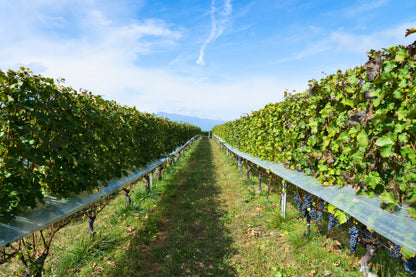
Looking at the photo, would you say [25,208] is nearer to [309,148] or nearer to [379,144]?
[379,144]

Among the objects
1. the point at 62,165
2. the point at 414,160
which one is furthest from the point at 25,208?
the point at 414,160

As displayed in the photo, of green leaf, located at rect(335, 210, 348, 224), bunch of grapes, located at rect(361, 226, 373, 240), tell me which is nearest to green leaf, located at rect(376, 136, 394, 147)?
green leaf, located at rect(335, 210, 348, 224)

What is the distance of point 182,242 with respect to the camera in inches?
198

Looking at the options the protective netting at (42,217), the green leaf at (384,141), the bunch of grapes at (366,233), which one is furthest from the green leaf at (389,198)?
the protective netting at (42,217)

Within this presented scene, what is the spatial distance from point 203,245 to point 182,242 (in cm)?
51

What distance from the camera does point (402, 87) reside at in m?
2.36

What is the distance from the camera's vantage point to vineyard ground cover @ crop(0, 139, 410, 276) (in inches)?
155

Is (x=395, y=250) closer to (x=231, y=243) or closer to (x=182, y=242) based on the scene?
(x=231, y=243)

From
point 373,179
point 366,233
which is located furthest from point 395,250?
point 373,179

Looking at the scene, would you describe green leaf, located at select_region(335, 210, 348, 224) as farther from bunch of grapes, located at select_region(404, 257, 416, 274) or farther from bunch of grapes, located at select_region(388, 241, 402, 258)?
bunch of grapes, located at select_region(404, 257, 416, 274)

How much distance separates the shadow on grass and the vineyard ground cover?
0.06 feet

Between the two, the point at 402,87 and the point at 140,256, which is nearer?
the point at 402,87

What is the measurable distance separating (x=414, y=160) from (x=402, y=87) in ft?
2.66

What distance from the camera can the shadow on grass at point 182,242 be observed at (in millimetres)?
4098
